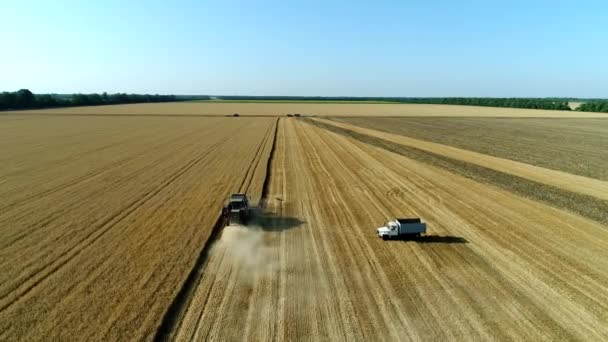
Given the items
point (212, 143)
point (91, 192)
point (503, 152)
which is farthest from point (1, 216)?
point (503, 152)

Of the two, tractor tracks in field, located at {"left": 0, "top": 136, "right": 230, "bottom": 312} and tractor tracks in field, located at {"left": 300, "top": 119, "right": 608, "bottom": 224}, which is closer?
tractor tracks in field, located at {"left": 0, "top": 136, "right": 230, "bottom": 312}

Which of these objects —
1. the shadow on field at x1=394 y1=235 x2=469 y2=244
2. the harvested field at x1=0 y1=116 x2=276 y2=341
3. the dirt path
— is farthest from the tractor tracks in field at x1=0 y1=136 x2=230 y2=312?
the dirt path

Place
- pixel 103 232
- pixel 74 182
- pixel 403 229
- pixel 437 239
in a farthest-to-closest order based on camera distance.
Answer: pixel 74 182
pixel 103 232
pixel 437 239
pixel 403 229

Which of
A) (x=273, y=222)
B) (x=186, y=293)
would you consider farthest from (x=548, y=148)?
(x=186, y=293)

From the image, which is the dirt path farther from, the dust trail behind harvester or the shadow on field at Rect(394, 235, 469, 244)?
the dust trail behind harvester

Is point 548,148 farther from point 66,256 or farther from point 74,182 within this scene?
point 66,256

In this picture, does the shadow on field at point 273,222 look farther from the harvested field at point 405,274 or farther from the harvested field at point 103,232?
the harvested field at point 103,232

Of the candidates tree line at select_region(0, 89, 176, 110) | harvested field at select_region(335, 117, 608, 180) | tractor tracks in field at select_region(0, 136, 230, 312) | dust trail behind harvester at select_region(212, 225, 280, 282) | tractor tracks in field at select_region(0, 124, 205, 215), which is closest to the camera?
tractor tracks in field at select_region(0, 136, 230, 312)
